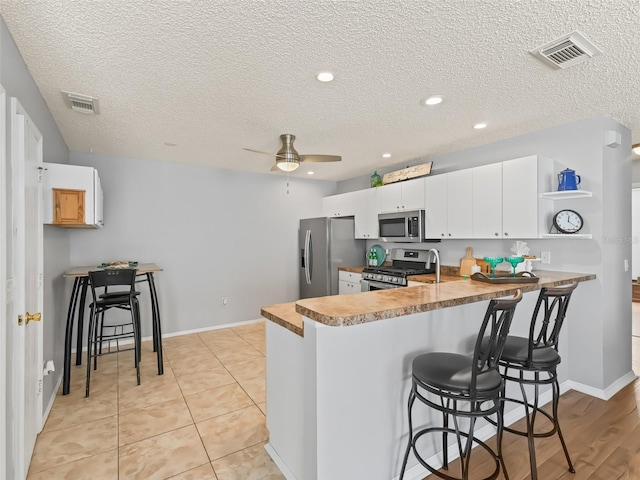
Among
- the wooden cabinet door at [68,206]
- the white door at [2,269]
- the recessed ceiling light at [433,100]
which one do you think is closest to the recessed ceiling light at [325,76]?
the recessed ceiling light at [433,100]

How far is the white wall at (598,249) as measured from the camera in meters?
2.80

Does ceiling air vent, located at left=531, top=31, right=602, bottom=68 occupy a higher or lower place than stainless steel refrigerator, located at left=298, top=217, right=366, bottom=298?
higher

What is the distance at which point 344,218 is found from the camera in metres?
5.32

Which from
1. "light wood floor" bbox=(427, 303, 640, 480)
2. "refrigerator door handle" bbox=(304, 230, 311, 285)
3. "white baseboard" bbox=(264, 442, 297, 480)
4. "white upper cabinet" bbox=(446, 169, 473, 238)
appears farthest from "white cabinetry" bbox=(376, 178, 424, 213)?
"white baseboard" bbox=(264, 442, 297, 480)

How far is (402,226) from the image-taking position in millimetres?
4281

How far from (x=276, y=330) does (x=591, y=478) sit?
78.1 inches

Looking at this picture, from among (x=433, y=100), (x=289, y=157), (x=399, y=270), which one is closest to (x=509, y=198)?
(x=433, y=100)

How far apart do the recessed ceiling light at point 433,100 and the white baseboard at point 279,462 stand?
2637 mm

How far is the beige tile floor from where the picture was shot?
1.95m

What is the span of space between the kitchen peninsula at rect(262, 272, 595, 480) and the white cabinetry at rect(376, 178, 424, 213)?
221cm

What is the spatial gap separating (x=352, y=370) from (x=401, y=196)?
125 inches

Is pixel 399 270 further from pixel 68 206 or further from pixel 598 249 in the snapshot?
pixel 68 206

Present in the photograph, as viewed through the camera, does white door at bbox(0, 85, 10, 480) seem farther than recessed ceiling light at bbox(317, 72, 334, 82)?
No

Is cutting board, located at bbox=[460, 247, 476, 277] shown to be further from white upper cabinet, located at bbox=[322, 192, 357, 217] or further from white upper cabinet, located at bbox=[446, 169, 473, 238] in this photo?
white upper cabinet, located at bbox=[322, 192, 357, 217]
